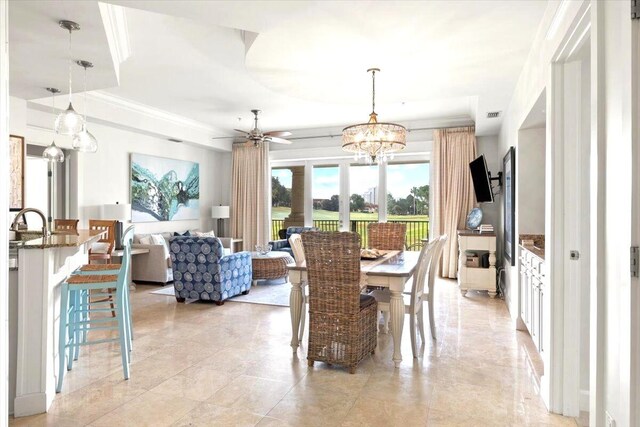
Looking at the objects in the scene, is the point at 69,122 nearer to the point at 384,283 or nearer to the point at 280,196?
the point at 384,283

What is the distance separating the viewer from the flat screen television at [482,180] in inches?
211

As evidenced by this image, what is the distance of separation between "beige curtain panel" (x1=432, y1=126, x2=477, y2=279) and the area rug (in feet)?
9.39

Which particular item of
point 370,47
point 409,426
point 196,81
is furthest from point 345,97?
point 409,426

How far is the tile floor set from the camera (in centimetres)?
232

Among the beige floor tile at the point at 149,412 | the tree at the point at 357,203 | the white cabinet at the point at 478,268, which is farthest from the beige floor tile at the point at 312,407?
the tree at the point at 357,203

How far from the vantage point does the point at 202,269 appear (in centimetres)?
495

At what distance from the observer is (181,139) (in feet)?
23.6

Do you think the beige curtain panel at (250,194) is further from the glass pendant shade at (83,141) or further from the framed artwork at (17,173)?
the glass pendant shade at (83,141)

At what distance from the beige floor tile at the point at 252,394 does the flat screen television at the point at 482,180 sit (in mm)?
3962

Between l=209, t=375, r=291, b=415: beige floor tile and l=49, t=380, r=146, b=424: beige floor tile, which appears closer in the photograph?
l=49, t=380, r=146, b=424: beige floor tile

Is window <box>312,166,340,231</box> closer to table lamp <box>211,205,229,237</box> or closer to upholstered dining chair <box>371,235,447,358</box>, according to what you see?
table lamp <box>211,205,229,237</box>

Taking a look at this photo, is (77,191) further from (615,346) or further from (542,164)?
(615,346)

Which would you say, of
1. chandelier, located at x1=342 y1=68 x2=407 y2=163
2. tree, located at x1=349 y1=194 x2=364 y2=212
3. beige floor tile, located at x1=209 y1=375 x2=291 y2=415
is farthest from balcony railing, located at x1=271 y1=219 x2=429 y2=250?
beige floor tile, located at x1=209 y1=375 x2=291 y2=415

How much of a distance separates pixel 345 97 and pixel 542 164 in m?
2.21
